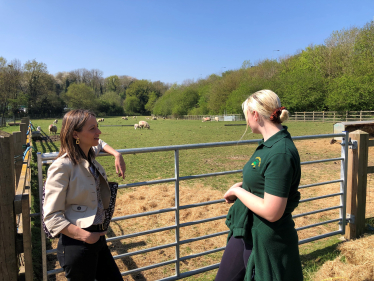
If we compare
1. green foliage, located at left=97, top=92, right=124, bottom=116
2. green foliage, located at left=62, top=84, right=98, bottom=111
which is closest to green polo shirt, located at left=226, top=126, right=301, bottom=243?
green foliage, located at left=62, top=84, right=98, bottom=111

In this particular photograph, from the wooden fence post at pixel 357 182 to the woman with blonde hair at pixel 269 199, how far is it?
9.18 feet

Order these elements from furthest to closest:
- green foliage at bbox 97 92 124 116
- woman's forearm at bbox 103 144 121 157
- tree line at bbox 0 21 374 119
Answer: green foliage at bbox 97 92 124 116, tree line at bbox 0 21 374 119, woman's forearm at bbox 103 144 121 157

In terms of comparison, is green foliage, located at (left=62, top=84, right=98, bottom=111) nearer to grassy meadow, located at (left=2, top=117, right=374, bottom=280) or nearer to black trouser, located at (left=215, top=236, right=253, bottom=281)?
grassy meadow, located at (left=2, top=117, right=374, bottom=280)

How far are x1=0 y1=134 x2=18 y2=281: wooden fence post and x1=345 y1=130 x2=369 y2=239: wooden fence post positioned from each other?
13.6ft

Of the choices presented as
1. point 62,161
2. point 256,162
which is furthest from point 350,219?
point 62,161

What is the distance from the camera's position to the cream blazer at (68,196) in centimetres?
167

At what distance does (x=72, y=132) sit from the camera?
6.07 feet

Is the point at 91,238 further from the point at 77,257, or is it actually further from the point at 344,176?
the point at 344,176

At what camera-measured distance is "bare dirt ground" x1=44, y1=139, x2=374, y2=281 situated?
11.2ft

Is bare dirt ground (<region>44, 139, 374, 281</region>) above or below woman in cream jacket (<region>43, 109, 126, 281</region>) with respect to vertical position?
below

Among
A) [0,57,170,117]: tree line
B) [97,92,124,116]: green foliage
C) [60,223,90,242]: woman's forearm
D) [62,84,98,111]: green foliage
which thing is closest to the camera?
[60,223,90,242]: woman's forearm

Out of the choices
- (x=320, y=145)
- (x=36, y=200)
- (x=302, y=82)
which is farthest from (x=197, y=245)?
(x=302, y=82)

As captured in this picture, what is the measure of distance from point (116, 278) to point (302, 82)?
163 ft

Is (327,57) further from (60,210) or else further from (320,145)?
(60,210)
